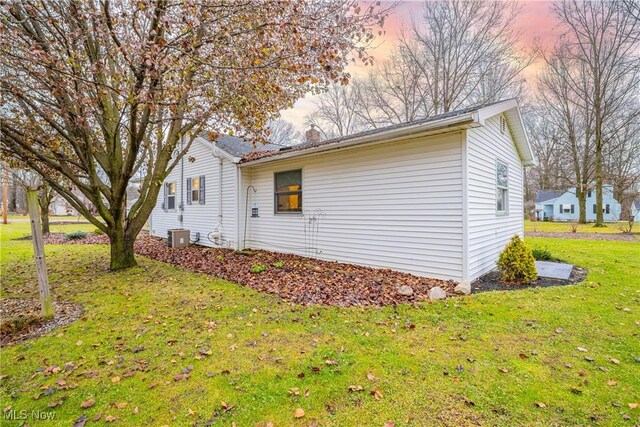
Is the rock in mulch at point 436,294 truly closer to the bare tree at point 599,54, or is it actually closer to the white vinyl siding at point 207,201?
the white vinyl siding at point 207,201

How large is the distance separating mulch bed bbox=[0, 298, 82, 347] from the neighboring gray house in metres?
46.1

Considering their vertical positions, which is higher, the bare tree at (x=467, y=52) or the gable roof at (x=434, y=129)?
the bare tree at (x=467, y=52)

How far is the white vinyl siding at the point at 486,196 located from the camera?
240 inches

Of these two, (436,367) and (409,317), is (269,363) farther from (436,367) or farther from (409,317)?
(409,317)

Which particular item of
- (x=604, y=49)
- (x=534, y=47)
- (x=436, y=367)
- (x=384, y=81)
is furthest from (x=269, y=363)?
(x=604, y=49)

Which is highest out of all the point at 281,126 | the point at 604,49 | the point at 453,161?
the point at 604,49

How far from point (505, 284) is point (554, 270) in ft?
6.56

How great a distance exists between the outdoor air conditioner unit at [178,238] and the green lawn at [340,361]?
6051mm

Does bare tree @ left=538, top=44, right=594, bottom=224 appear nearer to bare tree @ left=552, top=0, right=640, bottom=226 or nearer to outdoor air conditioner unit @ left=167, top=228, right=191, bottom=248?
bare tree @ left=552, top=0, right=640, bottom=226

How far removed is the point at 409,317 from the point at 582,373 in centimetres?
193

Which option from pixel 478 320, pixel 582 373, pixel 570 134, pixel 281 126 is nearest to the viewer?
pixel 582 373

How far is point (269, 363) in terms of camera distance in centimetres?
317

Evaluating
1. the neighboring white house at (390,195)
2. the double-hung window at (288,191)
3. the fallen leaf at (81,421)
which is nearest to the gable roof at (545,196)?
the neighboring white house at (390,195)

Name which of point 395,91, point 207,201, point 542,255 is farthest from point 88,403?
point 395,91
